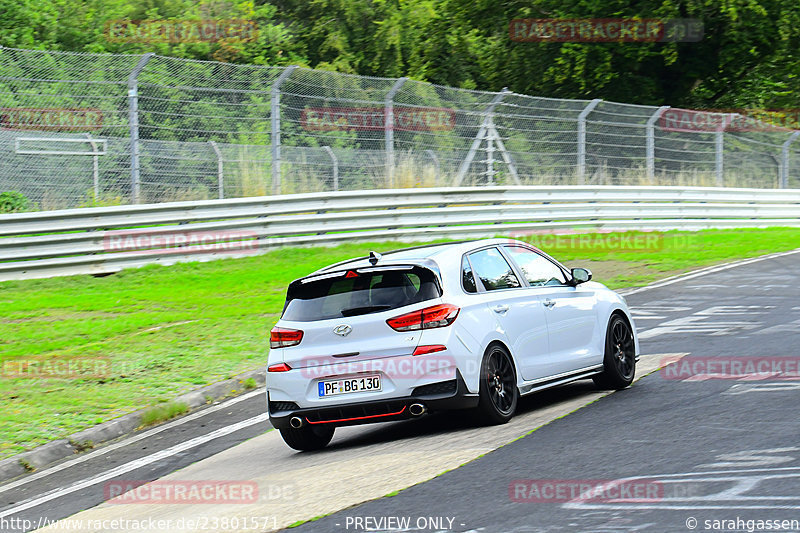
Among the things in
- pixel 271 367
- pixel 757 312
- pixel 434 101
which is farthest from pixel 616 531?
pixel 434 101

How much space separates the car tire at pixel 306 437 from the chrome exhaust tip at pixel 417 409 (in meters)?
0.94

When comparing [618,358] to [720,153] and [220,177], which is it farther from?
[720,153]

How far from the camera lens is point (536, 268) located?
970 centimetres

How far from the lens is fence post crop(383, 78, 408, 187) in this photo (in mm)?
21531

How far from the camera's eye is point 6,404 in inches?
408

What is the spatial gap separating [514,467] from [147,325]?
8.31 metres

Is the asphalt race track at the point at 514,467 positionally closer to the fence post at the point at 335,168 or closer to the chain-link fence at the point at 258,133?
the chain-link fence at the point at 258,133

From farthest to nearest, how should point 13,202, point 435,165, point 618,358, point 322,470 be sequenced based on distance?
point 435,165 < point 13,202 < point 618,358 < point 322,470

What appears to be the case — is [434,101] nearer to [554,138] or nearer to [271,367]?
[554,138]

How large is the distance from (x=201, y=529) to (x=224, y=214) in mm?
13020

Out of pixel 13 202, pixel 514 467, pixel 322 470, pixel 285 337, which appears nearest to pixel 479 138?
pixel 13 202

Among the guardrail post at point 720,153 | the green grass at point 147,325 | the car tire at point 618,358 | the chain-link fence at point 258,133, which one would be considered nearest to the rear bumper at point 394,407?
the car tire at point 618,358

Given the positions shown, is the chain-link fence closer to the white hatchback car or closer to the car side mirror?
the white hatchback car

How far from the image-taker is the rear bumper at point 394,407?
26.5 feet
